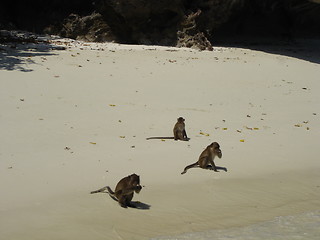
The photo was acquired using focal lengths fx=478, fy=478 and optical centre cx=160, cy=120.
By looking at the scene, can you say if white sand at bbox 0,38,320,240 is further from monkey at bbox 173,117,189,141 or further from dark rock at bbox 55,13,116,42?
dark rock at bbox 55,13,116,42

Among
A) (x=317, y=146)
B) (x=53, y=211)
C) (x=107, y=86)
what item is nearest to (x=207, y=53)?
(x=107, y=86)

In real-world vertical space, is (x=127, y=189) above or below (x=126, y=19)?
below

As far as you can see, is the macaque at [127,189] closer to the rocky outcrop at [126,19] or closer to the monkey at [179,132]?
the monkey at [179,132]

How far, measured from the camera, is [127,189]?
5.11 meters

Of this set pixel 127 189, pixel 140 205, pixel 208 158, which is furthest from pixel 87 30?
pixel 127 189

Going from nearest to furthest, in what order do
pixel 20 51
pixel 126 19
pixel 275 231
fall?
pixel 275 231, pixel 20 51, pixel 126 19

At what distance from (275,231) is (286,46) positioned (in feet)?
52.4

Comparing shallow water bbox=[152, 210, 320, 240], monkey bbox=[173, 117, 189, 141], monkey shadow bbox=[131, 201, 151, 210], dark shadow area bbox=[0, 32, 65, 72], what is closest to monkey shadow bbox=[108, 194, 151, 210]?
monkey shadow bbox=[131, 201, 151, 210]

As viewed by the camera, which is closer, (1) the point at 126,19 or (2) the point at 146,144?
(2) the point at 146,144

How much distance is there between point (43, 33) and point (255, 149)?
39.2 feet

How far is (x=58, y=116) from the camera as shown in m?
8.03

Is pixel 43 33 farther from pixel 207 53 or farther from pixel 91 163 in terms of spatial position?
pixel 91 163

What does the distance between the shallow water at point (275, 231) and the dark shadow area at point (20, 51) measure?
6855mm

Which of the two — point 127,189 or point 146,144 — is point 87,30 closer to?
point 146,144
